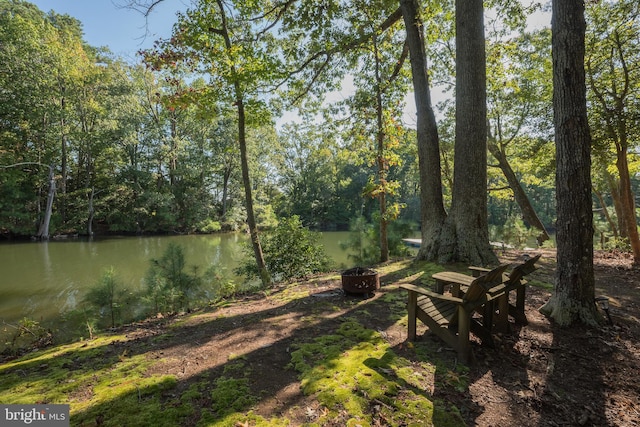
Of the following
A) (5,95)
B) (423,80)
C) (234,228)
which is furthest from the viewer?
(234,228)

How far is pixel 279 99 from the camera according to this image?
6.92 meters

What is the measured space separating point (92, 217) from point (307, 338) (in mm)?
22610

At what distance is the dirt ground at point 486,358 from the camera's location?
6.18ft

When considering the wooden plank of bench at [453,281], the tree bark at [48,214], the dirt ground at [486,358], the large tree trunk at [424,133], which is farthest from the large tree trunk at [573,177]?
the tree bark at [48,214]

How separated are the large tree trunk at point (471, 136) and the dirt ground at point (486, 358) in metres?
1.24

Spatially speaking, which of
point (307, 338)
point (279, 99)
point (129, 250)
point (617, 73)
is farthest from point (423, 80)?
point (129, 250)

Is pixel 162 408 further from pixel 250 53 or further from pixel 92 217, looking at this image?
pixel 92 217

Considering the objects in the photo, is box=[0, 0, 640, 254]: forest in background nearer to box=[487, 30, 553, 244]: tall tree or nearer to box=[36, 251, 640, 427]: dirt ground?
box=[487, 30, 553, 244]: tall tree

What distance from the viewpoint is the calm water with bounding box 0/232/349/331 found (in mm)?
6156

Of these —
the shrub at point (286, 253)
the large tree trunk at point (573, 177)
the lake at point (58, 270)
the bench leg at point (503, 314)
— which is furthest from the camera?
the shrub at point (286, 253)

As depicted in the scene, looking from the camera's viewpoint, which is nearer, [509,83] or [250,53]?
[250,53]

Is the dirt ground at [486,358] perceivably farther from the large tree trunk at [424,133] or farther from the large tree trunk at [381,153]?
the large tree trunk at [381,153]

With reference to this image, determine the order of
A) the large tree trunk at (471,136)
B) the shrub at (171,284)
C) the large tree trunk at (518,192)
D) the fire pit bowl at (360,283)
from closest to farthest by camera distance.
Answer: the fire pit bowl at (360,283)
the large tree trunk at (471,136)
the shrub at (171,284)
the large tree trunk at (518,192)

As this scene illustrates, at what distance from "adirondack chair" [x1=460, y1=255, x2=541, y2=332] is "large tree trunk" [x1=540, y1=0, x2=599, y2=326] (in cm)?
38
